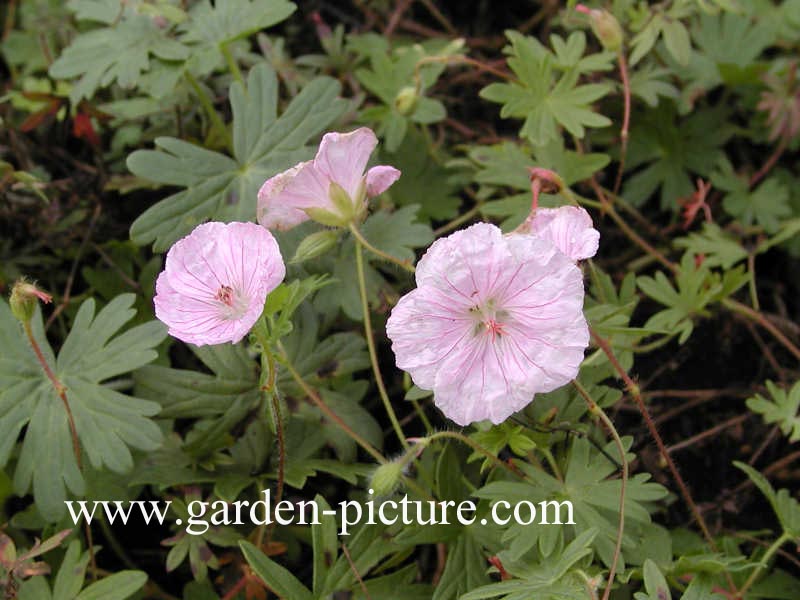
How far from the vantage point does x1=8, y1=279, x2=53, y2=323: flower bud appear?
1558 mm

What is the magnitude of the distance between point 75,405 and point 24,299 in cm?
25

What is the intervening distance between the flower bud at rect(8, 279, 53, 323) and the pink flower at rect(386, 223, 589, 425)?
64 cm

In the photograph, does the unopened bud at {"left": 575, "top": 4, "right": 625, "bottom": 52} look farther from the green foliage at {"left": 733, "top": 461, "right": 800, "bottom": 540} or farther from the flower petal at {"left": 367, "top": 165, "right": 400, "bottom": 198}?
the green foliage at {"left": 733, "top": 461, "right": 800, "bottom": 540}

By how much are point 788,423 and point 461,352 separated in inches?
32.3

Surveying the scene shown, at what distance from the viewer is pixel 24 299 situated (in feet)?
5.19

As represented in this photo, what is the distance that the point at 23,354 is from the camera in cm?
181

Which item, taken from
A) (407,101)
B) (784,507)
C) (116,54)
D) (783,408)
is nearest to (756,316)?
(783,408)

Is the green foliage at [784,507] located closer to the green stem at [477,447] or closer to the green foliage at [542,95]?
the green stem at [477,447]

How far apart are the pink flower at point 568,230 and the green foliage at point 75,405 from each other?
0.77 m

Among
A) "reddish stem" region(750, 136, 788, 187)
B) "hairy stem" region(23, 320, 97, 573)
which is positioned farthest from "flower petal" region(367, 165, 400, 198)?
"reddish stem" region(750, 136, 788, 187)

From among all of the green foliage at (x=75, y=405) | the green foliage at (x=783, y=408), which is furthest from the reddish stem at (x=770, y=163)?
the green foliage at (x=75, y=405)

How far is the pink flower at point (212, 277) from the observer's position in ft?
4.91

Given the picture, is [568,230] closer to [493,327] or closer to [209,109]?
[493,327]

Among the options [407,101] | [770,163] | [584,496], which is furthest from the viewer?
[770,163]
